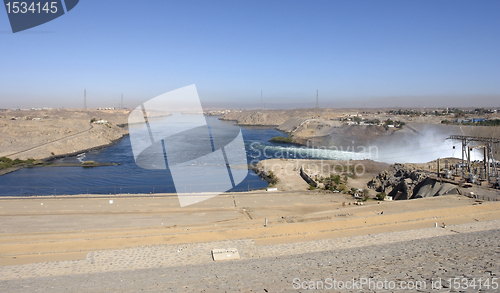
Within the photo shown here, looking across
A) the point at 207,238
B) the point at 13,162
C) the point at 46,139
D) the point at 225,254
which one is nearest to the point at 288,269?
the point at 225,254

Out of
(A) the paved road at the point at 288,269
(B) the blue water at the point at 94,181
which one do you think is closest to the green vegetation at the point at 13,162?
(B) the blue water at the point at 94,181

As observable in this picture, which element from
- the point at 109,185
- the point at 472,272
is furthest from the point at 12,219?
the point at 472,272

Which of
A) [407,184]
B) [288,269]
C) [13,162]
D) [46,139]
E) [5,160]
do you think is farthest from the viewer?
[46,139]

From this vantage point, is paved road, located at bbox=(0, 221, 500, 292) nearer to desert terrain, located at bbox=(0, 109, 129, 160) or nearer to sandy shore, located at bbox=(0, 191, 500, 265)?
sandy shore, located at bbox=(0, 191, 500, 265)

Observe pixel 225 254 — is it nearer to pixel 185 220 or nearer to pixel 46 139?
pixel 185 220

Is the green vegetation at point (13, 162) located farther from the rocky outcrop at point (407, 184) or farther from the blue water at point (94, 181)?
the rocky outcrop at point (407, 184)

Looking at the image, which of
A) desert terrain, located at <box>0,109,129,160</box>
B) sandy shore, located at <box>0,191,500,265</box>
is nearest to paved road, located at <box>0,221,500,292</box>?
sandy shore, located at <box>0,191,500,265</box>
